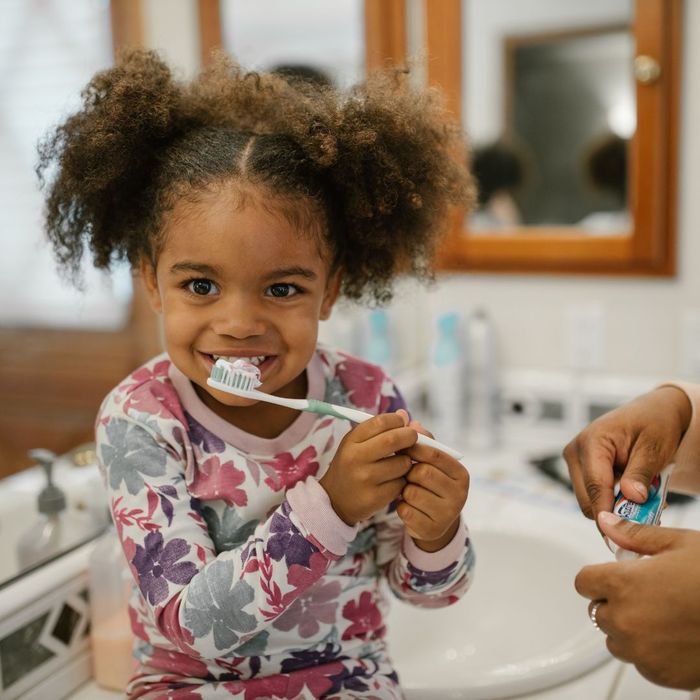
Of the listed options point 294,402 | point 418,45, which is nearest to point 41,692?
point 294,402

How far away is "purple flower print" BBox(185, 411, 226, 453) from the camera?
771 mm

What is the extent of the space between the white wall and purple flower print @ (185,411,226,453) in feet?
2.13

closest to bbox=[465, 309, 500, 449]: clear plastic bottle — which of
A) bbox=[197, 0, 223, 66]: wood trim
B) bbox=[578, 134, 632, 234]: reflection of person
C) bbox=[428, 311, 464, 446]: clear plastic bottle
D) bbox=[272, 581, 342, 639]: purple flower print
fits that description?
bbox=[428, 311, 464, 446]: clear plastic bottle

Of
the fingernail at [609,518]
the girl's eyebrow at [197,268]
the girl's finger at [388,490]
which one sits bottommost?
the fingernail at [609,518]

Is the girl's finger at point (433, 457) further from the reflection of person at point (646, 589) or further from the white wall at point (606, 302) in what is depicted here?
the white wall at point (606, 302)

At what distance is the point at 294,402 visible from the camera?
0.68 meters

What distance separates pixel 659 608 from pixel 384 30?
132 cm

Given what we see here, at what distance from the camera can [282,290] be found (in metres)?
0.73

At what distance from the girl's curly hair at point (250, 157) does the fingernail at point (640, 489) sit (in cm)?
31

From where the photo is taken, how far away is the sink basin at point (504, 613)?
3.60 ft

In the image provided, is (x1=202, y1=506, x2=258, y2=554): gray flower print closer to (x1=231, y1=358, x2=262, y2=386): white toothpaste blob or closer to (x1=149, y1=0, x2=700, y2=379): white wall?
(x1=231, y1=358, x2=262, y2=386): white toothpaste blob

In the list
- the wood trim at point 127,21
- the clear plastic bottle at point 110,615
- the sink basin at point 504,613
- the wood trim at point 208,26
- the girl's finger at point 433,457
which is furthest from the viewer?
the wood trim at point 208,26

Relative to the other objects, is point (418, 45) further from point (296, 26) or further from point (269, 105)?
point (269, 105)

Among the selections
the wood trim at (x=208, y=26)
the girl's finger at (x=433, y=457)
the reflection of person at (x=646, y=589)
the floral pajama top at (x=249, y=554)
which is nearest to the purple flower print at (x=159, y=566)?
the floral pajama top at (x=249, y=554)
